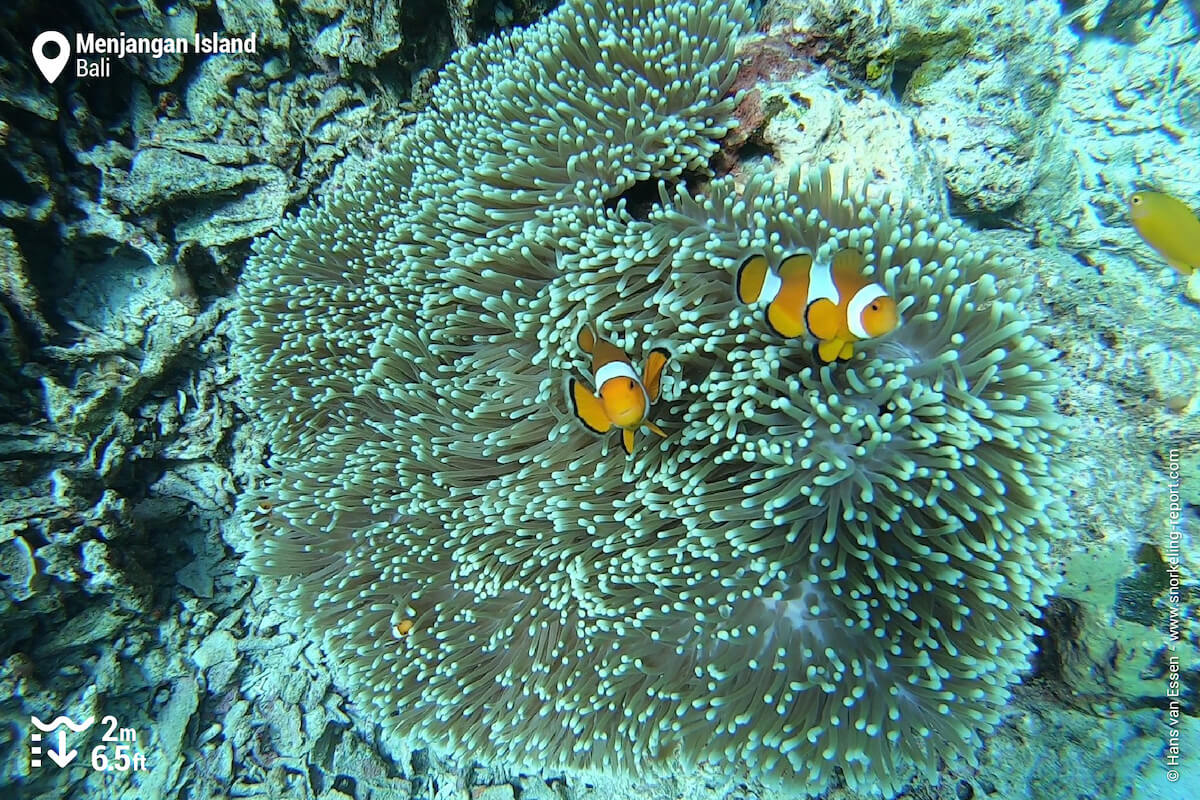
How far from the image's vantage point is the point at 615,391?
148 cm

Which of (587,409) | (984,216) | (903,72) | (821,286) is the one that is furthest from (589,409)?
(984,216)

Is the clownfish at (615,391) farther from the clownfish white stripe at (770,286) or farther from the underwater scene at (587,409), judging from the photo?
the clownfish white stripe at (770,286)

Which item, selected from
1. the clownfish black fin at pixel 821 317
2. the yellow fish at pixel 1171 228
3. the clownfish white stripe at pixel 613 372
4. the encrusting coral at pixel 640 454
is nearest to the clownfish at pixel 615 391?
the clownfish white stripe at pixel 613 372

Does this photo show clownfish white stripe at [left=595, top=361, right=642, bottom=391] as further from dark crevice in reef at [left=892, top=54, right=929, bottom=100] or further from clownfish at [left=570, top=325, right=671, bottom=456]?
dark crevice in reef at [left=892, top=54, right=929, bottom=100]

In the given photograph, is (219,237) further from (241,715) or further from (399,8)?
(241,715)

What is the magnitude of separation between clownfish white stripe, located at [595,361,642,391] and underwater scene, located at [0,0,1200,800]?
0.5 inches

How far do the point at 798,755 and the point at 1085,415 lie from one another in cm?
176

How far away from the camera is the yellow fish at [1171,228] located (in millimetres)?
→ 2348

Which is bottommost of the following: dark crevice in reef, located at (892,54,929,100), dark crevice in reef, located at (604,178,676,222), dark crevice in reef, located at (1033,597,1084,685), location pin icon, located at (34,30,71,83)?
dark crevice in reef, located at (1033,597,1084,685)

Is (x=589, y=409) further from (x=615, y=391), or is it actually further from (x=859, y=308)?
(x=859, y=308)

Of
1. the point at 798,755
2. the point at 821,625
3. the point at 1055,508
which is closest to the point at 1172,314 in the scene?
the point at 1055,508

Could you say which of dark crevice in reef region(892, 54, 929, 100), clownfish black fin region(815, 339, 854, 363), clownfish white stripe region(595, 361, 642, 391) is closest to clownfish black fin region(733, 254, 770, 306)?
clownfish black fin region(815, 339, 854, 363)

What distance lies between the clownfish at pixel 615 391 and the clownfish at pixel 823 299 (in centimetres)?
31

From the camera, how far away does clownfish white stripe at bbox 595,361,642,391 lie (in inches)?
60.9
